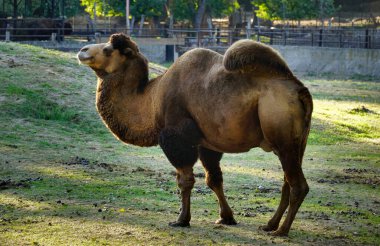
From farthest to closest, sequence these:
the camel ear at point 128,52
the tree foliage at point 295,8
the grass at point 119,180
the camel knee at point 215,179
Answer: the tree foliage at point 295,8, the camel ear at point 128,52, the camel knee at point 215,179, the grass at point 119,180

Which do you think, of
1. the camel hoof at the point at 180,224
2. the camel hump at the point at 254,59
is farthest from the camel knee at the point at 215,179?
the camel hump at the point at 254,59

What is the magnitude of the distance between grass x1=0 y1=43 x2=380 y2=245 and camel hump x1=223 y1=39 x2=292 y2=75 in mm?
1904

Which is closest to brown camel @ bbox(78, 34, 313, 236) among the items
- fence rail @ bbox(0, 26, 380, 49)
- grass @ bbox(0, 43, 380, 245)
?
grass @ bbox(0, 43, 380, 245)

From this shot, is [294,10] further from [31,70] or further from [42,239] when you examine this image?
[42,239]

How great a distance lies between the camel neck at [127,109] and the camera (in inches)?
422

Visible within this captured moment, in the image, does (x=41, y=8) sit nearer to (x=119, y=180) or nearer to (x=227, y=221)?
(x=119, y=180)

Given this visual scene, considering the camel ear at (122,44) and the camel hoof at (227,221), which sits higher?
the camel ear at (122,44)

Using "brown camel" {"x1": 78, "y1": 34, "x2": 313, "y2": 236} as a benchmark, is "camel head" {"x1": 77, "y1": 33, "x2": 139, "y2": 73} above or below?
above

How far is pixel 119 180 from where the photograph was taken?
13727 mm

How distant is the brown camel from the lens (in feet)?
30.6

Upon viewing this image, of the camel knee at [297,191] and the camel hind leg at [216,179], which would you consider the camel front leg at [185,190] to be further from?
the camel knee at [297,191]

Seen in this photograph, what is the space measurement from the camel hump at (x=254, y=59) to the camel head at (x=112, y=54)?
1663 mm

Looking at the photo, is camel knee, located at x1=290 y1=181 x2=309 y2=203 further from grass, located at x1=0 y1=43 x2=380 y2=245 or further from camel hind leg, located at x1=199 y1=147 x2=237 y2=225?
camel hind leg, located at x1=199 y1=147 x2=237 y2=225

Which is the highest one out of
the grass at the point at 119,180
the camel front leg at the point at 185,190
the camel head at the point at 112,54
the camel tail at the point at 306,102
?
the camel head at the point at 112,54
